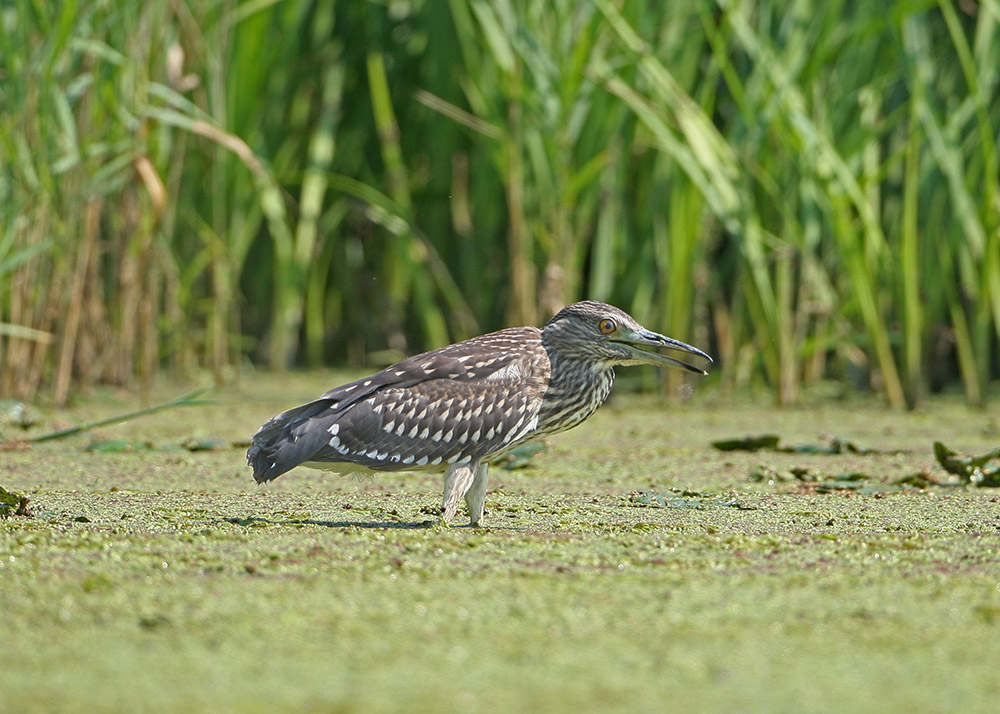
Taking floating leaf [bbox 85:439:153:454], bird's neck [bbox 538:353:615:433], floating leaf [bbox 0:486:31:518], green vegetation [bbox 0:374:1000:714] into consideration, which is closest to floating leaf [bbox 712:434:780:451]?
green vegetation [bbox 0:374:1000:714]

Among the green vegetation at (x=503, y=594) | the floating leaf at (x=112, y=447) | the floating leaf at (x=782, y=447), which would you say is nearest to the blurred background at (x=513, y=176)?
the floating leaf at (x=112, y=447)

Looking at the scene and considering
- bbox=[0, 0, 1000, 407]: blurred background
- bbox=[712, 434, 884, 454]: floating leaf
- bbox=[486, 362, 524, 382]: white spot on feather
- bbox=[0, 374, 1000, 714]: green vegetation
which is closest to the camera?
bbox=[0, 374, 1000, 714]: green vegetation

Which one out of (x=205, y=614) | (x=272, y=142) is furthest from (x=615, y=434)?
(x=205, y=614)

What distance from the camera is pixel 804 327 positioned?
6438 mm

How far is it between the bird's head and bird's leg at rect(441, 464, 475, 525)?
1.65 ft

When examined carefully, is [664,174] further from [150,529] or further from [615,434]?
[150,529]

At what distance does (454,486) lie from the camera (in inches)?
145

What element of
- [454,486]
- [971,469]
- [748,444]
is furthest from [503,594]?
[748,444]

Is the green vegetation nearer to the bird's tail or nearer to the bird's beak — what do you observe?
the bird's tail

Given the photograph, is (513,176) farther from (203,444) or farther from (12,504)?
(12,504)

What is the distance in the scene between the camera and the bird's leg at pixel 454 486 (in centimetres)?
366

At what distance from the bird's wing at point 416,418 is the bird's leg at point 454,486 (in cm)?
3

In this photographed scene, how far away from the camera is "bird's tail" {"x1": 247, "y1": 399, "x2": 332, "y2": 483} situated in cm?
358

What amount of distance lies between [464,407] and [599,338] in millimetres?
518
